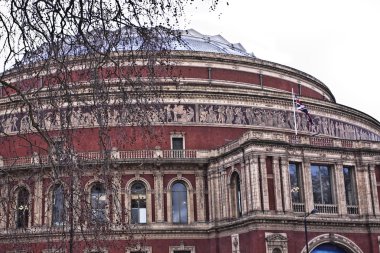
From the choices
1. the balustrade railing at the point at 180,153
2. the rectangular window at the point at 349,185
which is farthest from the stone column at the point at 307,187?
the balustrade railing at the point at 180,153

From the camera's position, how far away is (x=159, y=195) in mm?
34094

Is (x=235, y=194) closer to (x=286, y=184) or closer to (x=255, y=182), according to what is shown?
(x=255, y=182)

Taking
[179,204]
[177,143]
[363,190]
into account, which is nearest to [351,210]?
[363,190]

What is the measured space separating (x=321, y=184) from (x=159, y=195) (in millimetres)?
8896

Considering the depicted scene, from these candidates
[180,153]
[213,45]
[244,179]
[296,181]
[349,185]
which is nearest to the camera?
[244,179]

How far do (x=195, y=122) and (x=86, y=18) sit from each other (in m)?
27.4

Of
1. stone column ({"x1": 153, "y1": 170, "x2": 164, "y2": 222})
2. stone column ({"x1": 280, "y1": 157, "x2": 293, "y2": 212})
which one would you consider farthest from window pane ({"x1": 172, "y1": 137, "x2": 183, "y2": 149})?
stone column ({"x1": 280, "y1": 157, "x2": 293, "y2": 212})

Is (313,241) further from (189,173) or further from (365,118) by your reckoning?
(365,118)

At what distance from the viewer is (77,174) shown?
9234 millimetres

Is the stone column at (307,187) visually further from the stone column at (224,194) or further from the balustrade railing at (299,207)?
the stone column at (224,194)

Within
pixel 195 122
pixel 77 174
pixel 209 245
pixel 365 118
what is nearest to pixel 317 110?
pixel 365 118

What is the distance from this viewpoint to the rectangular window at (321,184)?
1275 inches

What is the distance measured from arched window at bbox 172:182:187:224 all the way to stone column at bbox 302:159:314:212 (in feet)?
22.9

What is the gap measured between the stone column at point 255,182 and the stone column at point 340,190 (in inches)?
195
